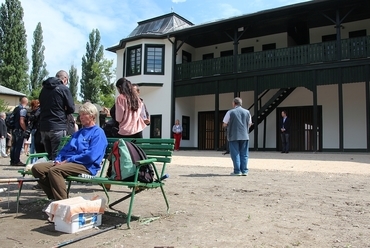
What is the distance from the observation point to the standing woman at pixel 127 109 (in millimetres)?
5219

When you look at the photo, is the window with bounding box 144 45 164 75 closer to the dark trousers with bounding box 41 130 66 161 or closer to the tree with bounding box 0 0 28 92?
the dark trousers with bounding box 41 130 66 161

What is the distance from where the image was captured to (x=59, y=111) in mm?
5320

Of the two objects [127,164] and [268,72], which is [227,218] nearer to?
[127,164]

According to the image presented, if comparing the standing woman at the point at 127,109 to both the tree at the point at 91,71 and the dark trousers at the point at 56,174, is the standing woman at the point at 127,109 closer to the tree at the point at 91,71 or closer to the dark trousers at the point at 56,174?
the dark trousers at the point at 56,174

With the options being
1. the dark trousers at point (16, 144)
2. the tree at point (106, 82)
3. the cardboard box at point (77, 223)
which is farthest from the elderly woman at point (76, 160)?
the tree at point (106, 82)

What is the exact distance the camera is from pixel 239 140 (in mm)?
7867

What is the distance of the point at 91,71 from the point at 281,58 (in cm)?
3804

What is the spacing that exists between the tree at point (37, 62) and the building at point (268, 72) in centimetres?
3210

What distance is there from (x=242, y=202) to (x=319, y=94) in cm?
1481

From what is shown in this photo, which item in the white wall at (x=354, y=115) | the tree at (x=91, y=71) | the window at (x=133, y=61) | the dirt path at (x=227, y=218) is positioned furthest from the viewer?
the tree at (x=91, y=71)

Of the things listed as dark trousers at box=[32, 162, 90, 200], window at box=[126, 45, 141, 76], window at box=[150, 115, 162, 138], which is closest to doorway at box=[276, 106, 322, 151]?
window at box=[150, 115, 162, 138]

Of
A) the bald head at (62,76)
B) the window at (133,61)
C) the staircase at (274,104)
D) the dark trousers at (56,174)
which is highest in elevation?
the window at (133,61)

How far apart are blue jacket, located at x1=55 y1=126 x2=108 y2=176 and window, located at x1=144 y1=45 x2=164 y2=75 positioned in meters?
17.3

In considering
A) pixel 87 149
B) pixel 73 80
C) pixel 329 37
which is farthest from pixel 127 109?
pixel 73 80
